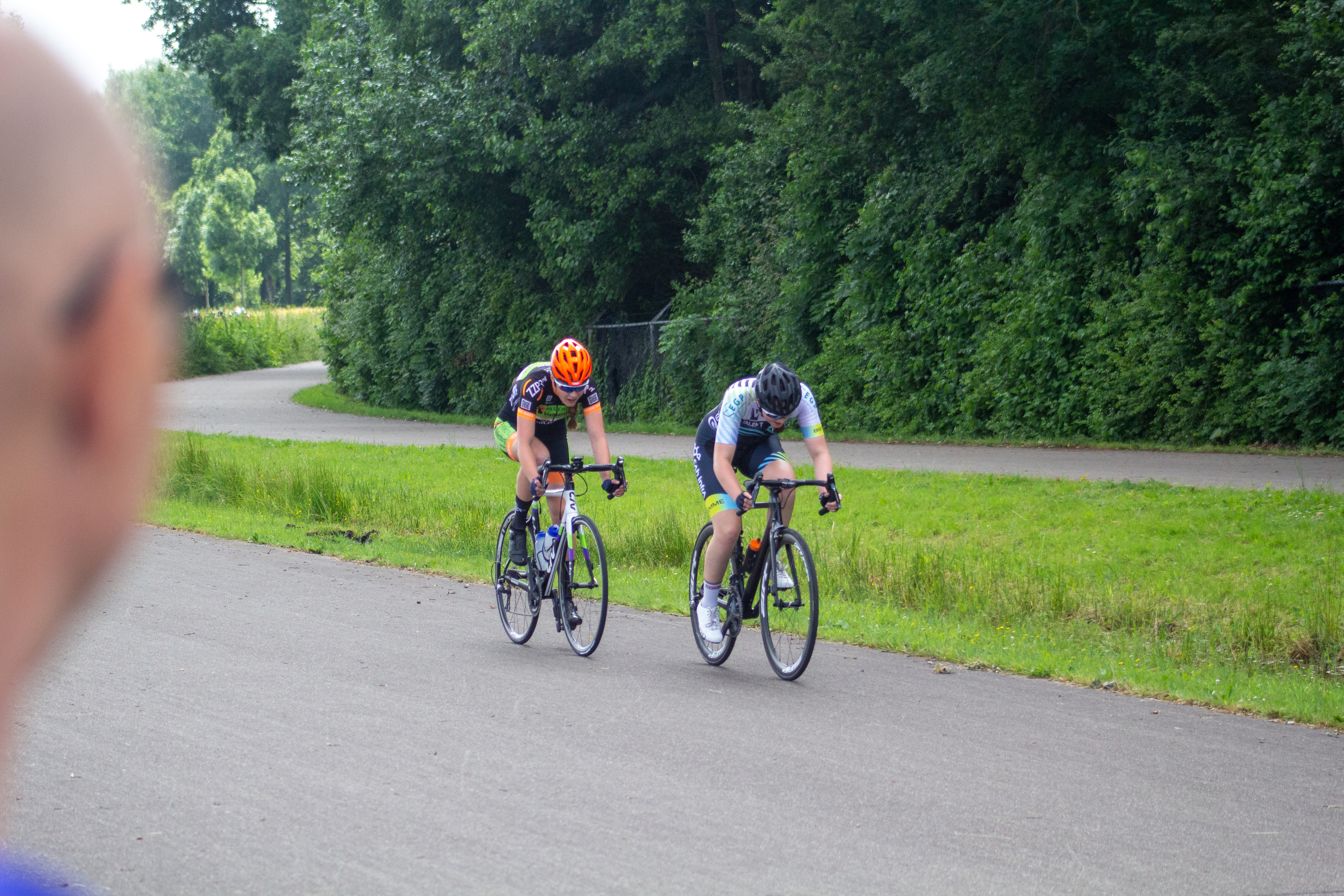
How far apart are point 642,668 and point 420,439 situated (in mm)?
20048

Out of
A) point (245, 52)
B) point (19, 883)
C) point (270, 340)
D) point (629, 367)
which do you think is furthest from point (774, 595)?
point (270, 340)

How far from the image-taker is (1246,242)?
59.6 feet

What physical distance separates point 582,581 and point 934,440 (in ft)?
47.1

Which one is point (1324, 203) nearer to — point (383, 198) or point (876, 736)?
point (876, 736)

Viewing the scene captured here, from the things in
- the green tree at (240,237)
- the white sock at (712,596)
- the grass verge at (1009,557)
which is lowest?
the grass verge at (1009,557)

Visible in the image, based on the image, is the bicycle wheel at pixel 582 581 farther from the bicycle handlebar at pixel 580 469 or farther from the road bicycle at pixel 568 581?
the bicycle handlebar at pixel 580 469

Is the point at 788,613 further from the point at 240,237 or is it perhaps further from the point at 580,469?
the point at 240,237

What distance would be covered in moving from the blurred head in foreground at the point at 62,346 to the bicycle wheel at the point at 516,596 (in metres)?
8.37

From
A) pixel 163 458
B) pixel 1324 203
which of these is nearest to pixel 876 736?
pixel 163 458

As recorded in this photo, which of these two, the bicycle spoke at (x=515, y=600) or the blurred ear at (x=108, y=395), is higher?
the blurred ear at (x=108, y=395)

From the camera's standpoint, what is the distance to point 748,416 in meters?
8.41

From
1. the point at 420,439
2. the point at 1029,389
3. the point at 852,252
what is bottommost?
the point at 420,439

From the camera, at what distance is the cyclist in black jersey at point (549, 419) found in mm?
8883

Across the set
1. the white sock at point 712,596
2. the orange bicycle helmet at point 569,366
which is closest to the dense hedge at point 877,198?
the orange bicycle helmet at point 569,366
